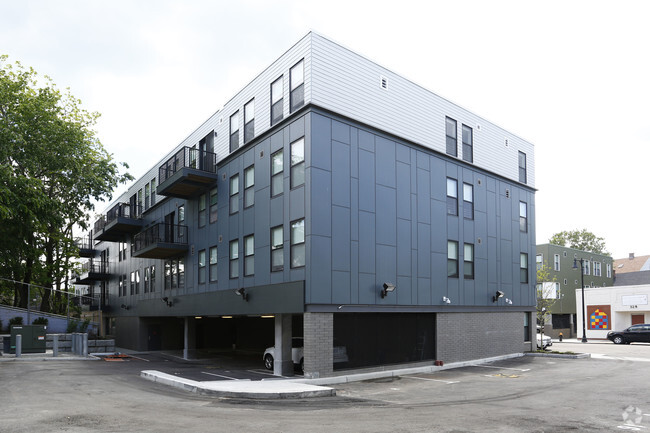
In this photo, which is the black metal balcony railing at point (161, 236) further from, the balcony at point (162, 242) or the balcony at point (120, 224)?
the balcony at point (120, 224)

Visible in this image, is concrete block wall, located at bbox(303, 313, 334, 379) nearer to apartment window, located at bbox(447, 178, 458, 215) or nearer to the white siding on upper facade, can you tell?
the white siding on upper facade

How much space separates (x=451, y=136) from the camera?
25719mm

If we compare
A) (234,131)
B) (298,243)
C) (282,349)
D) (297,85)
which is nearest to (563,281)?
(234,131)

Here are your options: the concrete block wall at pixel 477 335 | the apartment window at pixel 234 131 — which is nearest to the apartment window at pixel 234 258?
the apartment window at pixel 234 131

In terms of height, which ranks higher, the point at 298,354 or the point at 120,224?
the point at 120,224

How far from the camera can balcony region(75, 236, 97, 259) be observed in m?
51.0

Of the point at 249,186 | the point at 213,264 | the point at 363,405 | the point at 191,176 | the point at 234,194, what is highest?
the point at 191,176

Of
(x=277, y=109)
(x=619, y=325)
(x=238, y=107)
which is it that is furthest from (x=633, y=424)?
(x=619, y=325)

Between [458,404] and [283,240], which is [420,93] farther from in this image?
[458,404]

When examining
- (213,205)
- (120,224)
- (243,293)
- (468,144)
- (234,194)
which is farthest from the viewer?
(120,224)

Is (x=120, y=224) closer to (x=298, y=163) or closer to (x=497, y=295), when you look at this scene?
(x=298, y=163)

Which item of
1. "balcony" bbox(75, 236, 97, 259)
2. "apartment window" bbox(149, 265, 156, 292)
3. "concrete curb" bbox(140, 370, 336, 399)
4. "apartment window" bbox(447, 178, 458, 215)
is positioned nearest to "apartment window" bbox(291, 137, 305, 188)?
"concrete curb" bbox(140, 370, 336, 399)

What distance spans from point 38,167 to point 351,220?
2275 cm

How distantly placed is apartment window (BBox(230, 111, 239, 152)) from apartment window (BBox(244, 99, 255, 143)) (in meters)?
0.86
